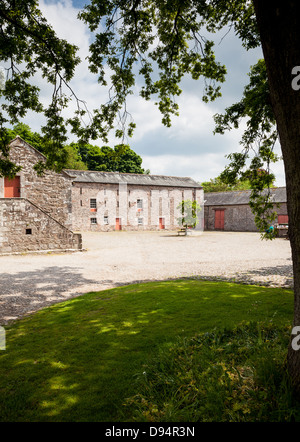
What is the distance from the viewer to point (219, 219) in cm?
4272

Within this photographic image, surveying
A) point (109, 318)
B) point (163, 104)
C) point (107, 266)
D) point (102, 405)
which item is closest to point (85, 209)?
point (107, 266)

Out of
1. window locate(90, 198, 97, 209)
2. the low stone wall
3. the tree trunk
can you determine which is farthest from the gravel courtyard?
window locate(90, 198, 97, 209)

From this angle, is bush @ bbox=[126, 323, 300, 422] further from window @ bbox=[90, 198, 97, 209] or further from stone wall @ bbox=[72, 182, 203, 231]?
window @ bbox=[90, 198, 97, 209]

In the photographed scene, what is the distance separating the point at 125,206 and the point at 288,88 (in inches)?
1526

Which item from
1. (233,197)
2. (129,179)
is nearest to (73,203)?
(129,179)

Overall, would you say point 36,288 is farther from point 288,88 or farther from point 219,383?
point 288,88

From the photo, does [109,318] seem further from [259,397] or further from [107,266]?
[107,266]

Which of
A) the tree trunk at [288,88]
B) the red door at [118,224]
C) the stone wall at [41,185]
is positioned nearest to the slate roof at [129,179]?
the red door at [118,224]

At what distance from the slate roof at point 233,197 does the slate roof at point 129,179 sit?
3.90 m

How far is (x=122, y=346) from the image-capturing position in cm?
381

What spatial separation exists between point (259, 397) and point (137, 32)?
870cm

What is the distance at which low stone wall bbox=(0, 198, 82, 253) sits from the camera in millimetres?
14812

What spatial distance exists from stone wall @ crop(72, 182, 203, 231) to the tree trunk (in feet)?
119
